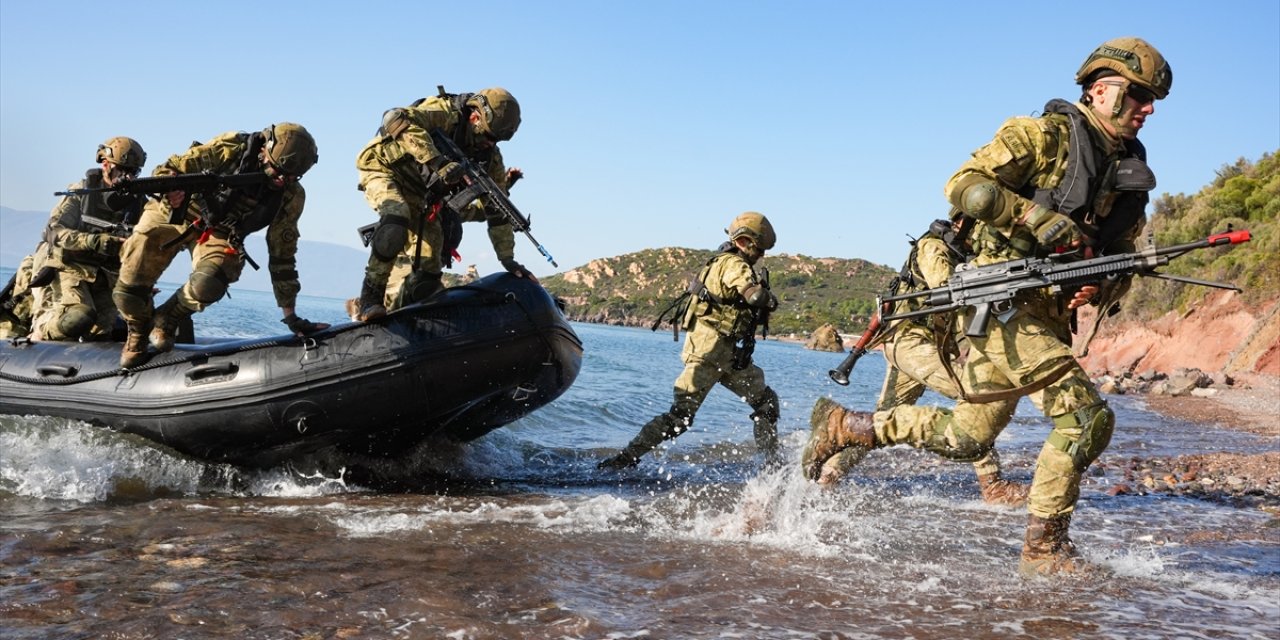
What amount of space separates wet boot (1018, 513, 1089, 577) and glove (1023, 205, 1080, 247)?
1.27 meters

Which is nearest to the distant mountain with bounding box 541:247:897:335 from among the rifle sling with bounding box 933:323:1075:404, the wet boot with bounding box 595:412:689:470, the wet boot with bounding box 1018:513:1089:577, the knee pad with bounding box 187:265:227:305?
the wet boot with bounding box 595:412:689:470

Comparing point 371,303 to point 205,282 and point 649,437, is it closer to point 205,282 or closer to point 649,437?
point 205,282

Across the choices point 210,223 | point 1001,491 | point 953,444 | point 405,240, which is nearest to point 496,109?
point 405,240

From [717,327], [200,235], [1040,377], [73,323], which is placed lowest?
[73,323]

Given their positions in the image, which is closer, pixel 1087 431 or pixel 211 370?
pixel 1087 431

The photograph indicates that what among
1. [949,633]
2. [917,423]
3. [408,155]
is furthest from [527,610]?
[408,155]

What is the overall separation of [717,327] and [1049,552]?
12.6ft

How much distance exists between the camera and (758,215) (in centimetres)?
827

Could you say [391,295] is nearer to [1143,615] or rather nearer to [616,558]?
[616,558]

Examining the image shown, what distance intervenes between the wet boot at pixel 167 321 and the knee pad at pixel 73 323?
0.88m

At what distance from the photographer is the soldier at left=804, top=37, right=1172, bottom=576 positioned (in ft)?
14.9

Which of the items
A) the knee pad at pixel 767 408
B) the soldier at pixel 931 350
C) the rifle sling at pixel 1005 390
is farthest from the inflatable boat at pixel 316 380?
Result: the rifle sling at pixel 1005 390

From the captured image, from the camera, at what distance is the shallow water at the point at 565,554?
393 cm

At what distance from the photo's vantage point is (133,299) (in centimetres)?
692
